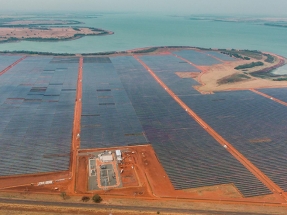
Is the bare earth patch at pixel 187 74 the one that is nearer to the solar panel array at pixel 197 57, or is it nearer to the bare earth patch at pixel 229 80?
the bare earth patch at pixel 229 80

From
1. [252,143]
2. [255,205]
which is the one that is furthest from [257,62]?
[255,205]

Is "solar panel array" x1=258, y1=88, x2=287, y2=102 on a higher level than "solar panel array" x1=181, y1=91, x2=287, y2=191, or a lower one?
higher

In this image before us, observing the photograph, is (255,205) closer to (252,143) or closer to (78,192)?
(252,143)

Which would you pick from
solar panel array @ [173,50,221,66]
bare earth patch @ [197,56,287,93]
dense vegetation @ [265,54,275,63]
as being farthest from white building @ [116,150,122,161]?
dense vegetation @ [265,54,275,63]

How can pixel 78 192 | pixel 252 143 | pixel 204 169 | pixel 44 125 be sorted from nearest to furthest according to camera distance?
pixel 78 192 → pixel 204 169 → pixel 252 143 → pixel 44 125

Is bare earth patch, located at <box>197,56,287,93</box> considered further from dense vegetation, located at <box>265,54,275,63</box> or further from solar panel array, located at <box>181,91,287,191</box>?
dense vegetation, located at <box>265,54,275,63</box>

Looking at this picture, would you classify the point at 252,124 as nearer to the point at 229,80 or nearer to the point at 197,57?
the point at 229,80
